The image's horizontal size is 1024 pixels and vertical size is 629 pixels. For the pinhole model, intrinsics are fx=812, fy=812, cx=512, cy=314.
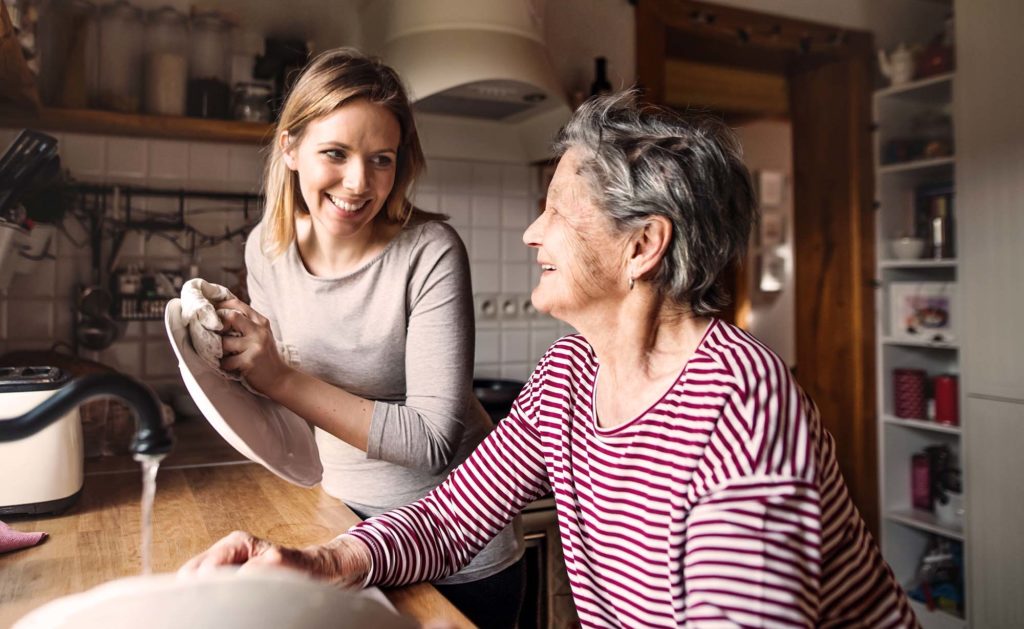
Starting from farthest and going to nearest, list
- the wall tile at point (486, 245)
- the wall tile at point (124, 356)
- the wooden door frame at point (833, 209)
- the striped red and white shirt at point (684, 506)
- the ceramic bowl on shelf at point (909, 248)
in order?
the wooden door frame at point (833, 209) < the ceramic bowl on shelf at point (909, 248) < the wall tile at point (486, 245) < the wall tile at point (124, 356) < the striped red and white shirt at point (684, 506)

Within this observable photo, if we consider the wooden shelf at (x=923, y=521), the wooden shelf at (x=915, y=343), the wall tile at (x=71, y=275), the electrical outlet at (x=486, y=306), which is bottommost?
the wooden shelf at (x=923, y=521)

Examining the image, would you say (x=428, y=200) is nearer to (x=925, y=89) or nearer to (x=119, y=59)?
(x=119, y=59)

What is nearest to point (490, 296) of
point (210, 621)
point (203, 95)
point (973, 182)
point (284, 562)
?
point (203, 95)

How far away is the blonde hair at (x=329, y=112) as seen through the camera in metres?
1.27

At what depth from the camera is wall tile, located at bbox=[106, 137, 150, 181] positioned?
7.30ft

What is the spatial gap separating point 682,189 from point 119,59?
1.82 m

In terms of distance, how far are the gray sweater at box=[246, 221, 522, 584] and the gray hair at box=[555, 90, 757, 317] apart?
360 millimetres

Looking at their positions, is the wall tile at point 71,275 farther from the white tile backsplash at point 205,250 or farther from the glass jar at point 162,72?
the glass jar at point 162,72

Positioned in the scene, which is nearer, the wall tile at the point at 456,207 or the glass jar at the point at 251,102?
the glass jar at the point at 251,102

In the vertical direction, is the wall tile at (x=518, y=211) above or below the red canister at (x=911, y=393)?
above

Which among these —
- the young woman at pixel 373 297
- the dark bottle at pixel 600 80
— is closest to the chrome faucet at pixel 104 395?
the young woman at pixel 373 297

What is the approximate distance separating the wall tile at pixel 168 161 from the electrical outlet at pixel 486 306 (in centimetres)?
98

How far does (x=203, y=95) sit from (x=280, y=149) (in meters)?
1.03

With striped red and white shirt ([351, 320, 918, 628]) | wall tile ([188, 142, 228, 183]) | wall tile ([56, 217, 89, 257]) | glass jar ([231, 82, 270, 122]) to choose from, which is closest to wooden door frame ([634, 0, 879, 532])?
glass jar ([231, 82, 270, 122])
